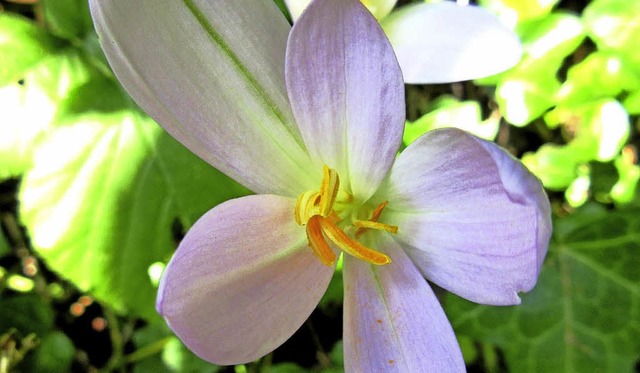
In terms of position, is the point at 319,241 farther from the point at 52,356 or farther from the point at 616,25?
the point at 52,356

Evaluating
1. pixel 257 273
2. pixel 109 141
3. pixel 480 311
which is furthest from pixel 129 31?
pixel 480 311

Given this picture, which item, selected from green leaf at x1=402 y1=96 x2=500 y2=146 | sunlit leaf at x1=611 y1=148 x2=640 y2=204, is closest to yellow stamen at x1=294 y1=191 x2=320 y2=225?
green leaf at x1=402 y1=96 x2=500 y2=146

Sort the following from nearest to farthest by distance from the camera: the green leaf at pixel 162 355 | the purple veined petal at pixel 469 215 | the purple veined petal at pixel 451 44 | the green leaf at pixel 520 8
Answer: the purple veined petal at pixel 469 215 → the purple veined petal at pixel 451 44 → the green leaf at pixel 520 8 → the green leaf at pixel 162 355

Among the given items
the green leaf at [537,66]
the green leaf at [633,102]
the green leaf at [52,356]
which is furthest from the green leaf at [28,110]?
the green leaf at [633,102]

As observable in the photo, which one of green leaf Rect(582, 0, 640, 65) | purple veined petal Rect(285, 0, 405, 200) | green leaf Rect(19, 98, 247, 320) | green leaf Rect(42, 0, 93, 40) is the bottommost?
green leaf Rect(582, 0, 640, 65)

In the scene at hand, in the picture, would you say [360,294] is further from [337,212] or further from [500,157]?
[500,157]

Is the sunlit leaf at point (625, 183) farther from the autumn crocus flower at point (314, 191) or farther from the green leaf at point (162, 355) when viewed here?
the green leaf at point (162, 355)

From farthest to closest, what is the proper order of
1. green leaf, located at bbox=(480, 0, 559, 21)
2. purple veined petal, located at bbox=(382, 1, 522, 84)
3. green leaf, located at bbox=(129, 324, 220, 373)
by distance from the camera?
green leaf, located at bbox=(129, 324, 220, 373), green leaf, located at bbox=(480, 0, 559, 21), purple veined petal, located at bbox=(382, 1, 522, 84)

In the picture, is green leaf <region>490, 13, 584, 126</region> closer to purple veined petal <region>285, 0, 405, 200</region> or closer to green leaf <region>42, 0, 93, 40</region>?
purple veined petal <region>285, 0, 405, 200</region>
